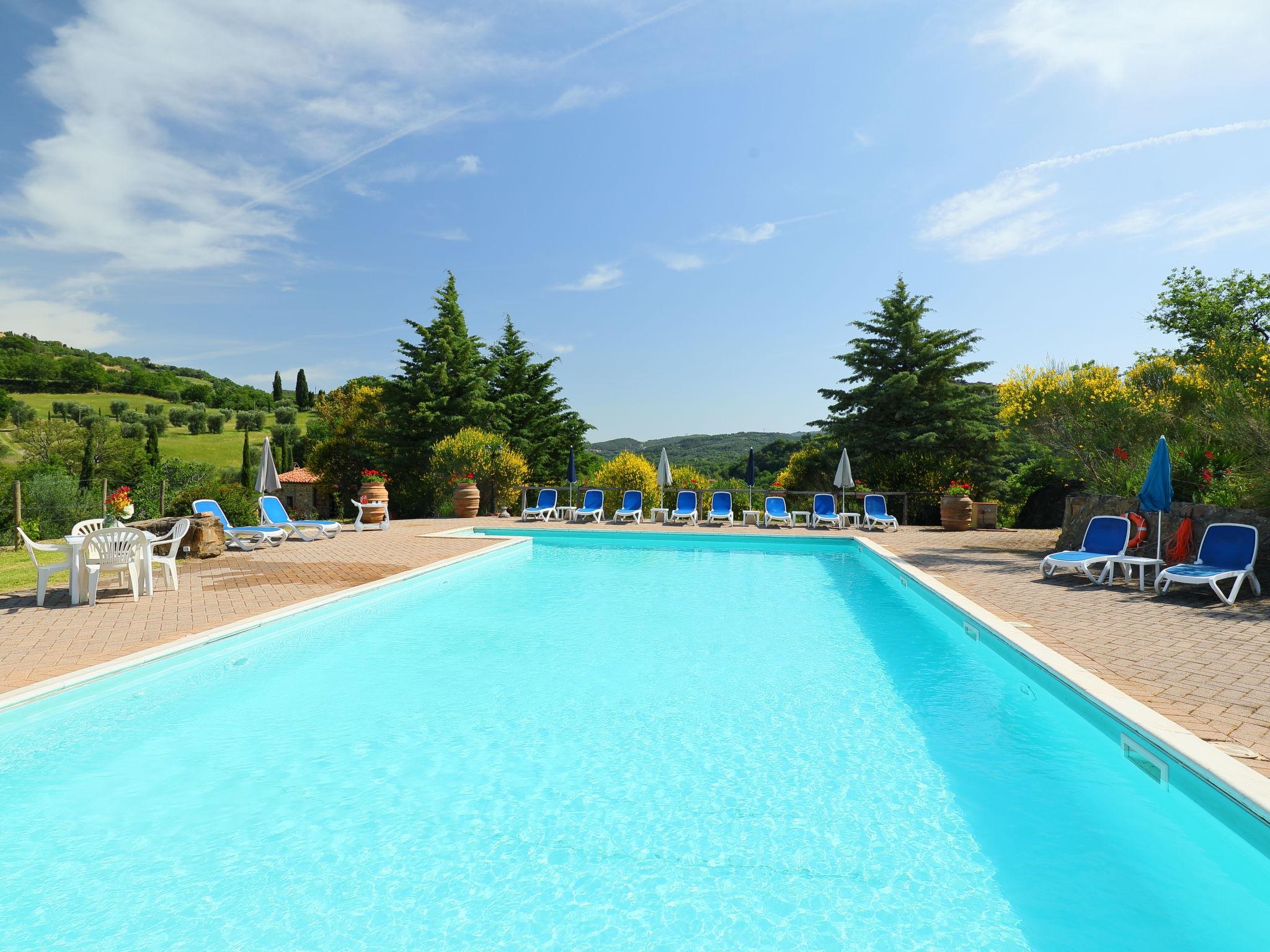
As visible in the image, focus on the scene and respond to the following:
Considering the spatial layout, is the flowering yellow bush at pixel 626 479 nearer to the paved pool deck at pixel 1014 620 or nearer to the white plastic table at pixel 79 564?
the paved pool deck at pixel 1014 620

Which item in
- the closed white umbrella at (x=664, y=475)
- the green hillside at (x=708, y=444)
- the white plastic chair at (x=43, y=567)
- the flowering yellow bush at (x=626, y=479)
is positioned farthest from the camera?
the green hillside at (x=708, y=444)

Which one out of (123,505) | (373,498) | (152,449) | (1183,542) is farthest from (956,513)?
(152,449)

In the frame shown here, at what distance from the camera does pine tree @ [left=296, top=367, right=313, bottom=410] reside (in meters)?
76.9

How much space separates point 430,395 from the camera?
2781cm

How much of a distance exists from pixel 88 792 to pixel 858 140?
14.7 metres

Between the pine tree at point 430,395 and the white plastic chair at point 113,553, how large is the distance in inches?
833

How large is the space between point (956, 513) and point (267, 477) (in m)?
15.9

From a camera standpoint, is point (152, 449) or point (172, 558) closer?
point (172, 558)

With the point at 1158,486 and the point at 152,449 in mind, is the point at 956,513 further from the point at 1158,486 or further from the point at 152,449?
the point at 152,449

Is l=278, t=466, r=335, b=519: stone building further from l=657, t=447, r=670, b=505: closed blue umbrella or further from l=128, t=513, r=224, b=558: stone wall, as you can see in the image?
l=128, t=513, r=224, b=558: stone wall

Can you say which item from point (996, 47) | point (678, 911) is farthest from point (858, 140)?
point (678, 911)

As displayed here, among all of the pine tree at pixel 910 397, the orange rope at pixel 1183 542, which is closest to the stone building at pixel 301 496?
the pine tree at pixel 910 397

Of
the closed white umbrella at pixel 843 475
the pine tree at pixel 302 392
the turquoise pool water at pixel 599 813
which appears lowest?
the turquoise pool water at pixel 599 813

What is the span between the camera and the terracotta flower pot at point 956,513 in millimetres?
15500
